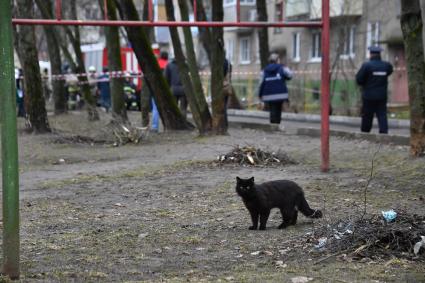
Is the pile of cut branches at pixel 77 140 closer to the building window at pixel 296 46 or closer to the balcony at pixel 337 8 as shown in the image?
the balcony at pixel 337 8

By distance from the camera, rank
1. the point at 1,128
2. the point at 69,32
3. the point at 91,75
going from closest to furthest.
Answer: the point at 1,128
the point at 69,32
the point at 91,75

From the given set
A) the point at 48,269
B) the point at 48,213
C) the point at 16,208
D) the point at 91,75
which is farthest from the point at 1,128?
the point at 91,75

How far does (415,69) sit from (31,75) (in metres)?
10.4

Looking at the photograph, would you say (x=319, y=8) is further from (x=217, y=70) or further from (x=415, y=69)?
(x=415, y=69)

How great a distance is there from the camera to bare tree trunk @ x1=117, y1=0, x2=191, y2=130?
17.3m

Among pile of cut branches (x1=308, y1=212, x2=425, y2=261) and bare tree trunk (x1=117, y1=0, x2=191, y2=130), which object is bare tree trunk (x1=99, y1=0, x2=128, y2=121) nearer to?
bare tree trunk (x1=117, y1=0, x2=191, y2=130)

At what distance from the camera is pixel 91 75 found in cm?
3384

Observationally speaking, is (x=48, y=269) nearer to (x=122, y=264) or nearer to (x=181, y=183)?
(x=122, y=264)

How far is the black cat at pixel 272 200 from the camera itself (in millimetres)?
7408

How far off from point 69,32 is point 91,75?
779 centimetres

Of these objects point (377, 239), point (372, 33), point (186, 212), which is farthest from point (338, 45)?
point (377, 239)

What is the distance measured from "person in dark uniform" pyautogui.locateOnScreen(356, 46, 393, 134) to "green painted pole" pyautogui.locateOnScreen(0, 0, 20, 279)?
1194 cm

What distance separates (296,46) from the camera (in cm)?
4788

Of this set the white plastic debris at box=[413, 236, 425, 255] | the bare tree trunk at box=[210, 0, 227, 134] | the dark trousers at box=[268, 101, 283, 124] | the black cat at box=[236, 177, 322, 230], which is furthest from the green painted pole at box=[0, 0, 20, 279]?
the dark trousers at box=[268, 101, 283, 124]
